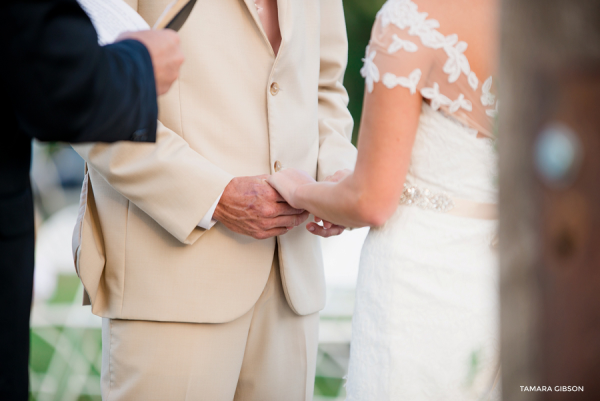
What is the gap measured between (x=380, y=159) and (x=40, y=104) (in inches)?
26.7

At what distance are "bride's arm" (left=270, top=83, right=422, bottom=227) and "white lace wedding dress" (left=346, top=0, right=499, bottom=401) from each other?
0.17ft

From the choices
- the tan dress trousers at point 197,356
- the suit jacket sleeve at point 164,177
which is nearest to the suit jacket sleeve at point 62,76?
the suit jacket sleeve at point 164,177

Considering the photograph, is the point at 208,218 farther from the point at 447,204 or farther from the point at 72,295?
the point at 72,295

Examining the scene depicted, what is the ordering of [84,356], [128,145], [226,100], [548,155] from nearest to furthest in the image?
[548,155] < [128,145] < [226,100] < [84,356]

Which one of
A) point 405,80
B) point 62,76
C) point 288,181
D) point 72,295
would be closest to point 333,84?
point 288,181

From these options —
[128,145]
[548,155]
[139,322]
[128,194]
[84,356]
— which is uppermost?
[548,155]

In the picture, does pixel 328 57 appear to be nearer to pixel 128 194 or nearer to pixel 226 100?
pixel 226 100

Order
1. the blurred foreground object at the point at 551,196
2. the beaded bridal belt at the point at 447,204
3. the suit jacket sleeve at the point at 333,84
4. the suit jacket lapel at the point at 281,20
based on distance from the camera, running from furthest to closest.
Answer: the suit jacket sleeve at the point at 333,84, the suit jacket lapel at the point at 281,20, the beaded bridal belt at the point at 447,204, the blurred foreground object at the point at 551,196

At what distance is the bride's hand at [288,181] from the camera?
1.45 m

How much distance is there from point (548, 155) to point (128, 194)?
118 cm

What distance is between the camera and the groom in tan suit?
1423 millimetres

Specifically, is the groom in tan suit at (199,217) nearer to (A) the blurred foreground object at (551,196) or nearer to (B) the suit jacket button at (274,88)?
(B) the suit jacket button at (274,88)

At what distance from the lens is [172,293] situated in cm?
148

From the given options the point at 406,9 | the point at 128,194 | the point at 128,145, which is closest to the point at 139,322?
the point at 128,194
